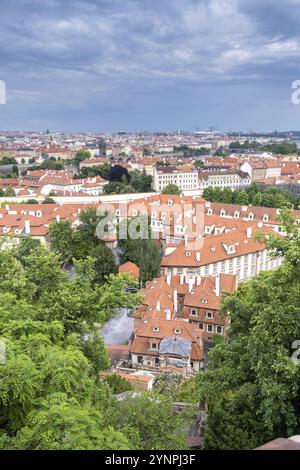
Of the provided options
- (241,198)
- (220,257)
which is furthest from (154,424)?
(241,198)

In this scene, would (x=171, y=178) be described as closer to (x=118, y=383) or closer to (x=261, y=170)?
(x=261, y=170)

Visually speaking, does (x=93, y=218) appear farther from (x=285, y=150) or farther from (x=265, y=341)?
(x=285, y=150)

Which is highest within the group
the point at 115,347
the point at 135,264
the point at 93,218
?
the point at 93,218

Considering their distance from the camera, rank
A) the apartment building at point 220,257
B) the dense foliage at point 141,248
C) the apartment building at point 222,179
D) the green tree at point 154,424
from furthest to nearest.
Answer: the apartment building at point 222,179
the apartment building at point 220,257
the dense foliage at point 141,248
the green tree at point 154,424

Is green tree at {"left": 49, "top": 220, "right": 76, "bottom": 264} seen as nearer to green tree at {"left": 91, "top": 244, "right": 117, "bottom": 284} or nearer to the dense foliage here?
the dense foliage

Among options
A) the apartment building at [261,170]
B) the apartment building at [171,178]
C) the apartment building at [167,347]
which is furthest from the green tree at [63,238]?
the apartment building at [261,170]

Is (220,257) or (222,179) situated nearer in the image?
(220,257)

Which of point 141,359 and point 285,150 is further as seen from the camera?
point 285,150

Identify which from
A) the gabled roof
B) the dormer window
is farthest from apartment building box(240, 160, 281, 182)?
the gabled roof

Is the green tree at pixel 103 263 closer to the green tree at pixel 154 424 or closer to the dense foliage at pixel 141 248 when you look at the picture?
the dense foliage at pixel 141 248

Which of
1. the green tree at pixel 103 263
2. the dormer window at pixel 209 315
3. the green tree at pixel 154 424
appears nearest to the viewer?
the green tree at pixel 154 424
